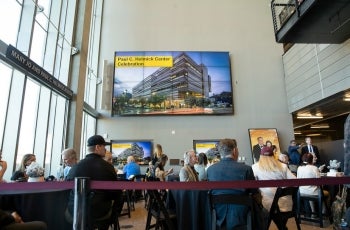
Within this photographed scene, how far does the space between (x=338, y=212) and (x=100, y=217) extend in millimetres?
3230

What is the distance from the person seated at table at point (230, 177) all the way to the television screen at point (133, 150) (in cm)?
739

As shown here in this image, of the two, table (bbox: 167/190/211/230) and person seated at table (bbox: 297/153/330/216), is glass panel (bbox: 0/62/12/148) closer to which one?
table (bbox: 167/190/211/230)

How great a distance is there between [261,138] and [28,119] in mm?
7838

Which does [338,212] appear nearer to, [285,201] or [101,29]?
[285,201]

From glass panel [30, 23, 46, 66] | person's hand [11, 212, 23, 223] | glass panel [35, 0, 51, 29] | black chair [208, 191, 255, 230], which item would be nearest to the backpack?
black chair [208, 191, 255, 230]

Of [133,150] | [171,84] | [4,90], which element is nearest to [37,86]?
[4,90]

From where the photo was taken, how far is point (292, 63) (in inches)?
404

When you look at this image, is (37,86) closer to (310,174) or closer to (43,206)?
(43,206)

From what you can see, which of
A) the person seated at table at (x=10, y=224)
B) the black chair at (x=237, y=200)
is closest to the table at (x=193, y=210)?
the black chair at (x=237, y=200)

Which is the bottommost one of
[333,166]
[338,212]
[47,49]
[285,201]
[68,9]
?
[338,212]

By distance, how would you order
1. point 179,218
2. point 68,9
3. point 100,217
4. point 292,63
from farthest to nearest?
1. point 292,63
2. point 68,9
3. point 179,218
4. point 100,217

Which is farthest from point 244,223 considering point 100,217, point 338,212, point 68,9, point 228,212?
point 68,9

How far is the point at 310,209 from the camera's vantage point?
489 centimetres

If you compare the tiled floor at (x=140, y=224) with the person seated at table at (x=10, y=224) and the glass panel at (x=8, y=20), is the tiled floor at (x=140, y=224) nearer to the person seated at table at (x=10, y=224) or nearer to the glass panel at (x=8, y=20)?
the person seated at table at (x=10, y=224)
